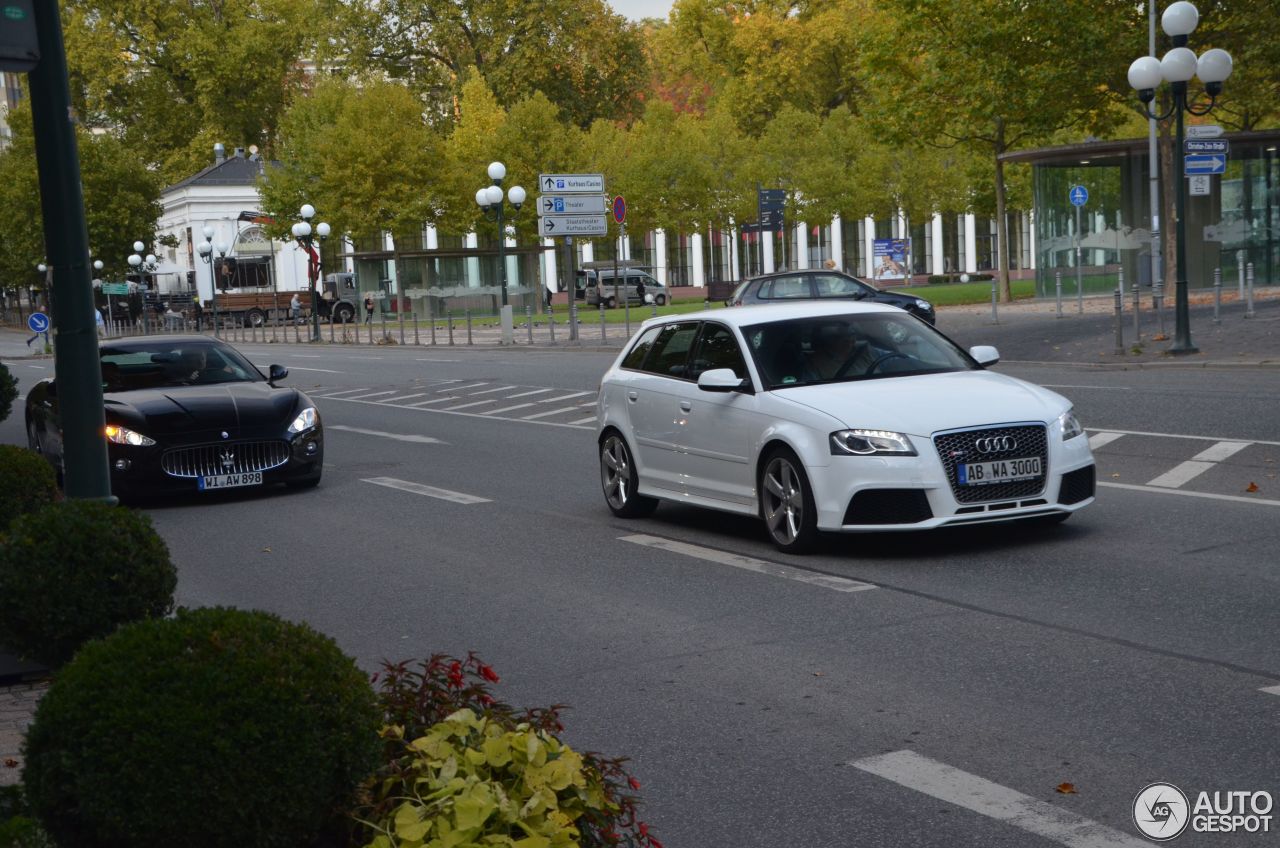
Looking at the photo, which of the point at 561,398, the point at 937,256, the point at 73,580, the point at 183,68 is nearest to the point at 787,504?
the point at 73,580

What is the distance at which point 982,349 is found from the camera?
445 inches

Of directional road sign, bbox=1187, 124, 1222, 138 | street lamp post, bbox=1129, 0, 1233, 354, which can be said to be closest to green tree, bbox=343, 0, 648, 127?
directional road sign, bbox=1187, 124, 1222, 138

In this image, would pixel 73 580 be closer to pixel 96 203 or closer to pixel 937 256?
pixel 96 203

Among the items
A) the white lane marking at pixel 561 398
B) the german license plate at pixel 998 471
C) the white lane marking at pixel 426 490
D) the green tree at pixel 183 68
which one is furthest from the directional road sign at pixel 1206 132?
the green tree at pixel 183 68

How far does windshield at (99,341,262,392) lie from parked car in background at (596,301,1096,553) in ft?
16.4

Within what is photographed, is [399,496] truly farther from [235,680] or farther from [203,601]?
[235,680]

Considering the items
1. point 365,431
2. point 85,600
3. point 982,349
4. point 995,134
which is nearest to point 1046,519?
point 982,349

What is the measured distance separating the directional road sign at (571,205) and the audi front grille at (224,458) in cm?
2813

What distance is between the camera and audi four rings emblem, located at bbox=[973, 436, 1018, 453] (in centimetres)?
975

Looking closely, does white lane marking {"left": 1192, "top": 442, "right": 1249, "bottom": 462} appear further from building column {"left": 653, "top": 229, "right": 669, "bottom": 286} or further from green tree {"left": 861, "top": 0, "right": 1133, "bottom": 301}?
building column {"left": 653, "top": 229, "right": 669, "bottom": 286}

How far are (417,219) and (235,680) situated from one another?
6593 centimetres

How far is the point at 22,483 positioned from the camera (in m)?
10.4

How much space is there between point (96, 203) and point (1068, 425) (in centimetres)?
7897

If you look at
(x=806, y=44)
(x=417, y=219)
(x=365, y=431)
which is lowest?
(x=365, y=431)
